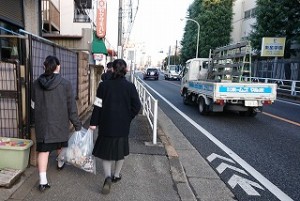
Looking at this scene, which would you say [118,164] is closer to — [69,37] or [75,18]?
[69,37]

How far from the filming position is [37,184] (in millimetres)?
3641

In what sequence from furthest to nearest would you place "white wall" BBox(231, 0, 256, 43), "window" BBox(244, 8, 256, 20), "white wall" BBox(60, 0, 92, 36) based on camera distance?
"white wall" BBox(231, 0, 256, 43) < "window" BBox(244, 8, 256, 20) < "white wall" BBox(60, 0, 92, 36)

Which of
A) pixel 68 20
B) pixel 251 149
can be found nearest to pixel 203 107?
pixel 251 149

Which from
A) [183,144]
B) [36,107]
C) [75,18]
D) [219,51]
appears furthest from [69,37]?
[36,107]

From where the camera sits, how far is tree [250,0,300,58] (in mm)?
21156

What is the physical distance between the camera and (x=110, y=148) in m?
3.56

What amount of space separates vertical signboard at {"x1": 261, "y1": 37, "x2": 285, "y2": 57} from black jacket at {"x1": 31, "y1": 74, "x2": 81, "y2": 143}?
21835 millimetres

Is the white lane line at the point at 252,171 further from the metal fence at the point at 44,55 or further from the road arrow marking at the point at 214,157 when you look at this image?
the metal fence at the point at 44,55

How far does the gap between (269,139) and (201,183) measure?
141 inches

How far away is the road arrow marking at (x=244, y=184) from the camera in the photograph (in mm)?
3971

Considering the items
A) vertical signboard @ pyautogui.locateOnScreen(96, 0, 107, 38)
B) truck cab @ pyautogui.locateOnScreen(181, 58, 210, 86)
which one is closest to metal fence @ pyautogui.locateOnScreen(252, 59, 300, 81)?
truck cab @ pyautogui.locateOnScreen(181, 58, 210, 86)

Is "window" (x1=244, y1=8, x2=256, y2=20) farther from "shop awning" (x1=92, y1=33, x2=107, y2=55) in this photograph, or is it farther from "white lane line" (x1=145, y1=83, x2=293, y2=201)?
"white lane line" (x1=145, y1=83, x2=293, y2=201)

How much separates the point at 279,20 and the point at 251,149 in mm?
19361

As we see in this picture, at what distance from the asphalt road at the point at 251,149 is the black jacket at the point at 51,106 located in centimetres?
254
